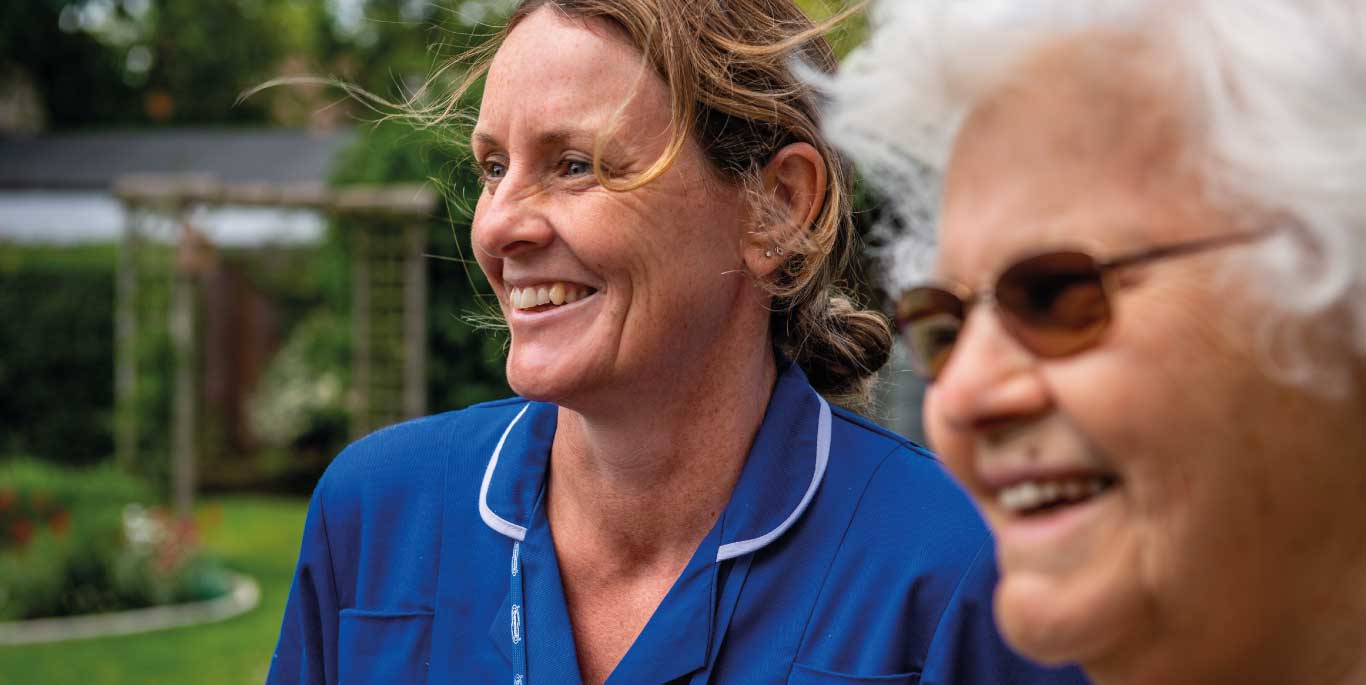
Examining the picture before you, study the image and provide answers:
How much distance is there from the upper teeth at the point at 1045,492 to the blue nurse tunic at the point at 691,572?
2.90 ft

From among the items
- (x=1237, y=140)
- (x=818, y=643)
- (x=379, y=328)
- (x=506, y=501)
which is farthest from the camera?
(x=379, y=328)

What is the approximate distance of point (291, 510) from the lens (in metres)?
14.6

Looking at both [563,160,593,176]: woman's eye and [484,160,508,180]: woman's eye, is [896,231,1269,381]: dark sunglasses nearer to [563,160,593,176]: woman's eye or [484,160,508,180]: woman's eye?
[563,160,593,176]: woman's eye

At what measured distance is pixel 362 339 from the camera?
10.5m

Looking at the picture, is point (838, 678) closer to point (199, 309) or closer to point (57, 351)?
point (199, 309)

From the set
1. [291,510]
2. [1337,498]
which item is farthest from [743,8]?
[291,510]

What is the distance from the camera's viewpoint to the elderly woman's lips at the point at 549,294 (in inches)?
80.9

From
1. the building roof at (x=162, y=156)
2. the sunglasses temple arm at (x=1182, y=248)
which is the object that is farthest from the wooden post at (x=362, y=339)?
the building roof at (x=162, y=156)

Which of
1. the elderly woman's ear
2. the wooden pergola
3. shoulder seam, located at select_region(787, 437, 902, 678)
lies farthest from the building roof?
shoulder seam, located at select_region(787, 437, 902, 678)

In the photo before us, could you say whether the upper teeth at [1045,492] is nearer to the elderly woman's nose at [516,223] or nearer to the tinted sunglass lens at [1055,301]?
the tinted sunglass lens at [1055,301]

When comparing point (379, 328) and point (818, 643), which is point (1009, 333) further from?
point (379, 328)

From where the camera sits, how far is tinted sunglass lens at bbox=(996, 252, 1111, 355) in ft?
3.32

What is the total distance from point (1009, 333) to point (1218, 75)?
0.79 feet

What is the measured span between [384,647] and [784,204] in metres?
0.96
